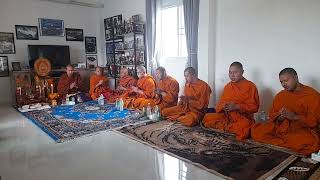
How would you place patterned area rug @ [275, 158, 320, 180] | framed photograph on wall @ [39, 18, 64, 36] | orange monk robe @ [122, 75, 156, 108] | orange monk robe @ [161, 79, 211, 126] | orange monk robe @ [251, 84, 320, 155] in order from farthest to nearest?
framed photograph on wall @ [39, 18, 64, 36], orange monk robe @ [122, 75, 156, 108], orange monk robe @ [161, 79, 211, 126], orange monk robe @ [251, 84, 320, 155], patterned area rug @ [275, 158, 320, 180]

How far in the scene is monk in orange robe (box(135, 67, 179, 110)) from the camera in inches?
214

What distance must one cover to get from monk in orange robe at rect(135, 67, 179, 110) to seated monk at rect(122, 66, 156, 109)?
0.23 meters

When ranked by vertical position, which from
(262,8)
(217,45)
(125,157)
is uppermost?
(262,8)

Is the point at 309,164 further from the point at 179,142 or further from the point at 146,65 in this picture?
the point at 146,65

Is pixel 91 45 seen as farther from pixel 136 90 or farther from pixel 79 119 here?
pixel 79 119

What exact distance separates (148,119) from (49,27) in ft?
17.1

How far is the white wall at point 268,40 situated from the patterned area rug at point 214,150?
147 centimetres

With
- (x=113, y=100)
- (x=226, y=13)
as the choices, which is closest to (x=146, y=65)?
(x=113, y=100)

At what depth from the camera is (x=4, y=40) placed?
731 centimetres

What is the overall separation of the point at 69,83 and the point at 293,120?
6002mm

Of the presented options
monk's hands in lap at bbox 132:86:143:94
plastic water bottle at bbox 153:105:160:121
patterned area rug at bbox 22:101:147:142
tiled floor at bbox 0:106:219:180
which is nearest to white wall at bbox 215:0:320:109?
plastic water bottle at bbox 153:105:160:121

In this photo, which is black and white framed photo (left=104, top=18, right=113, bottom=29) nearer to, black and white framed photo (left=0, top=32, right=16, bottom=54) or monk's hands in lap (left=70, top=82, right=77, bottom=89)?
monk's hands in lap (left=70, top=82, right=77, bottom=89)

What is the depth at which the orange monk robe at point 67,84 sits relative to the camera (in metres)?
7.22

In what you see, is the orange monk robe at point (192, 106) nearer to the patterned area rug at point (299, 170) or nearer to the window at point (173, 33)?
the window at point (173, 33)
